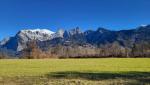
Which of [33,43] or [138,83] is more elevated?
[33,43]

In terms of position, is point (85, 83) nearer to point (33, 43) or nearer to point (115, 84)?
point (115, 84)

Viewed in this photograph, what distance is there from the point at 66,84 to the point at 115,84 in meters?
3.21

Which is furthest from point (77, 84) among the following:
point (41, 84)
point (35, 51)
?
point (35, 51)

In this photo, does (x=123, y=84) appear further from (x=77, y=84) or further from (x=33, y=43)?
(x=33, y=43)

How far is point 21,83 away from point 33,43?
14702 cm

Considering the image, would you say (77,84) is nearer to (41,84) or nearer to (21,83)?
(41,84)

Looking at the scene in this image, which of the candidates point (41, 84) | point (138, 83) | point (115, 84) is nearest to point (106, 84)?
point (115, 84)

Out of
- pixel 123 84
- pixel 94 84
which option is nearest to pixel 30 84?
pixel 94 84

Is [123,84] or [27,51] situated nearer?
[123,84]

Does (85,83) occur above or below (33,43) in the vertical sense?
below

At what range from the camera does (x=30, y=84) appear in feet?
74.6

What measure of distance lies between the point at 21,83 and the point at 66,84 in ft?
10.8

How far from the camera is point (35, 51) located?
161 metres

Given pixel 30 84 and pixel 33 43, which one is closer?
pixel 30 84
